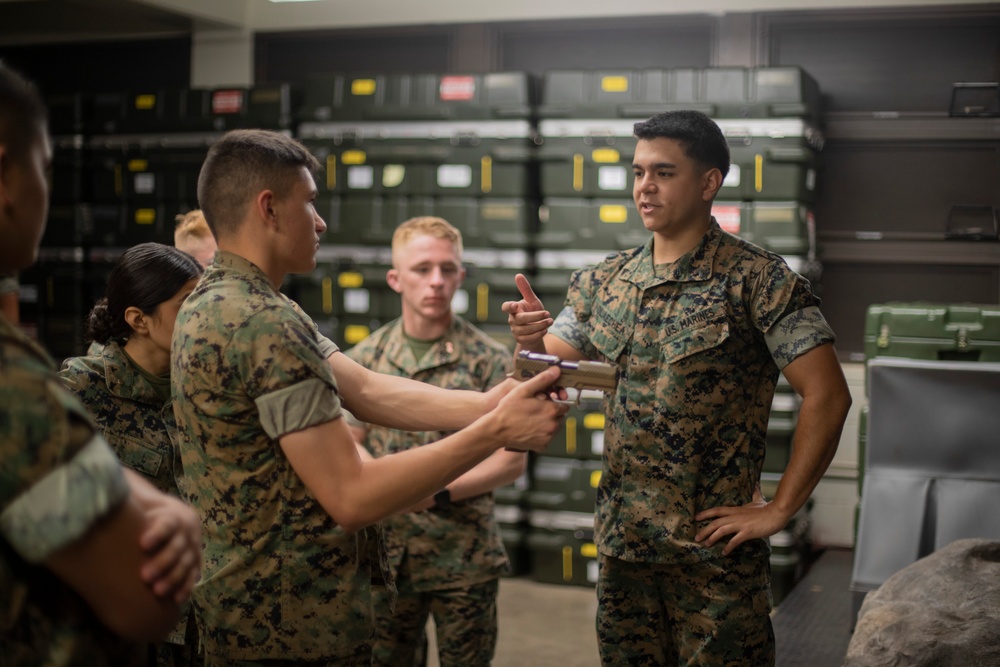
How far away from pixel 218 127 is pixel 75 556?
5343mm

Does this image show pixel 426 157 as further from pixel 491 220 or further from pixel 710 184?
pixel 710 184

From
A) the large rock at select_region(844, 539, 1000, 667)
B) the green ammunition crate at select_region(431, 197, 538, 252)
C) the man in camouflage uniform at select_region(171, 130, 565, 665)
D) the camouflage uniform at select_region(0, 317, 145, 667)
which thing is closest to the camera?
the camouflage uniform at select_region(0, 317, 145, 667)

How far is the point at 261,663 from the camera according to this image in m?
1.88

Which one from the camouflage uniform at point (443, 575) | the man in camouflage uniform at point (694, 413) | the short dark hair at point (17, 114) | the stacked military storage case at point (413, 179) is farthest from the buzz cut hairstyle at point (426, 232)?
the short dark hair at point (17, 114)

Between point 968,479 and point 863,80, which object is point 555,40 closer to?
point 863,80

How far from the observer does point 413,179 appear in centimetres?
569

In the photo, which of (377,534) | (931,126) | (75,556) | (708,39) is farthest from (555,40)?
(75,556)

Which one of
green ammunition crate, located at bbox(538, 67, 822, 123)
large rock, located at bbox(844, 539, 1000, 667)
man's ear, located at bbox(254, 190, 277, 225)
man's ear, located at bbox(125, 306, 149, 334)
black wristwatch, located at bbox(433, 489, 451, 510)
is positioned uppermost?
green ammunition crate, located at bbox(538, 67, 822, 123)

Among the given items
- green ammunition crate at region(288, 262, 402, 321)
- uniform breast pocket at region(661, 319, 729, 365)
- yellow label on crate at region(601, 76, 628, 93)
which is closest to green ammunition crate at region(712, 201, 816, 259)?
yellow label on crate at region(601, 76, 628, 93)

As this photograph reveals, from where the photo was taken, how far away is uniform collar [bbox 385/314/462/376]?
3.36 metres

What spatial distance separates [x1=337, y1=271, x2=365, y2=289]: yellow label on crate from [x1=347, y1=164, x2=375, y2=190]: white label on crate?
1.59 feet

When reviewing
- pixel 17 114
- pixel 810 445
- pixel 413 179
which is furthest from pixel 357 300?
pixel 17 114

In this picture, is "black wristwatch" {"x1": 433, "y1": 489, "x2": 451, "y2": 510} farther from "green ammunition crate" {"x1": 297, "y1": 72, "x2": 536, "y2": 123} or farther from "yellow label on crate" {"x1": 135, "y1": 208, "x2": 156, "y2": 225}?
"yellow label on crate" {"x1": 135, "y1": 208, "x2": 156, "y2": 225}

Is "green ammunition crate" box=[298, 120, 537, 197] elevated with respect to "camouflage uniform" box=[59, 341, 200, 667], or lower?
elevated
